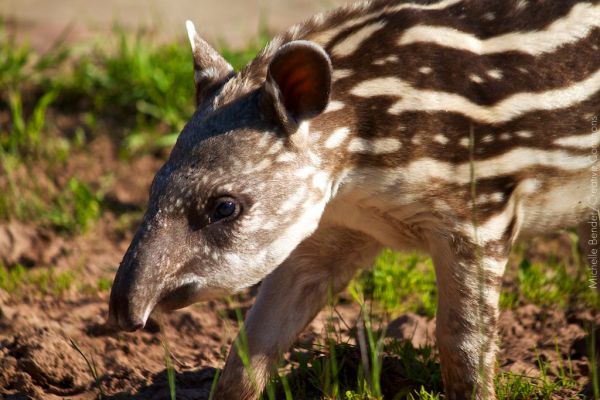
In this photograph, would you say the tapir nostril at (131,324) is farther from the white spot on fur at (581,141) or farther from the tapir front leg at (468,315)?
the white spot on fur at (581,141)

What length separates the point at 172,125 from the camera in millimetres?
6719

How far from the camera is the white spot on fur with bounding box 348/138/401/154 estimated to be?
3.85 meters

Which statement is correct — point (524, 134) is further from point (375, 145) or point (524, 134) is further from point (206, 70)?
point (206, 70)

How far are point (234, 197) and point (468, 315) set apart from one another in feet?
3.13

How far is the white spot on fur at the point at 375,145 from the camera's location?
3852 millimetres

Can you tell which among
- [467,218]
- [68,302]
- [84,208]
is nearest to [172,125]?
[84,208]

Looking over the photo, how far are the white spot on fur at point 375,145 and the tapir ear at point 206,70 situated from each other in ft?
1.98

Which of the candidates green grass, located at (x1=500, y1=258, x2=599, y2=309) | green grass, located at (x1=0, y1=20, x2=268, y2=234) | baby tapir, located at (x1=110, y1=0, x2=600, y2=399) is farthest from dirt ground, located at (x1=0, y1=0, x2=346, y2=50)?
baby tapir, located at (x1=110, y1=0, x2=600, y2=399)

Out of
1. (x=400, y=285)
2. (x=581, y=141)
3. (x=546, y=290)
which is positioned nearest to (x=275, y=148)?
(x=581, y=141)

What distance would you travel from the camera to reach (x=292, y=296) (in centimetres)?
434

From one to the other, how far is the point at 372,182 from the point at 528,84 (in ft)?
2.21

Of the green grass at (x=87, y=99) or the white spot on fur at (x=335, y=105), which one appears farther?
the green grass at (x=87, y=99)

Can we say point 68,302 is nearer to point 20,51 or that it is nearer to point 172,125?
point 172,125

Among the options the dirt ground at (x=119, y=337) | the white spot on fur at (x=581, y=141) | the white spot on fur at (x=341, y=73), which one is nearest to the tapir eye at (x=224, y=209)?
the white spot on fur at (x=341, y=73)
